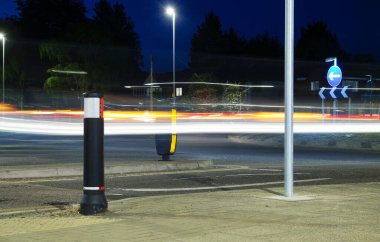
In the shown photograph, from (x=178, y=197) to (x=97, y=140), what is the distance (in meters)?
2.00

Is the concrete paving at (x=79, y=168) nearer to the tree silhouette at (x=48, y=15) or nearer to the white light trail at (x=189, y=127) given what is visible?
the white light trail at (x=189, y=127)

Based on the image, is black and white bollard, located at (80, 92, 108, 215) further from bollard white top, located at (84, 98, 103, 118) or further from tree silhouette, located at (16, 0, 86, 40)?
tree silhouette, located at (16, 0, 86, 40)

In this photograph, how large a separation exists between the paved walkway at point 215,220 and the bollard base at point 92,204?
12 cm

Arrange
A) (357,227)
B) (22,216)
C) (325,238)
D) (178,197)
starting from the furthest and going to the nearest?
(178,197) → (22,216) → (357,227) → (325,238)

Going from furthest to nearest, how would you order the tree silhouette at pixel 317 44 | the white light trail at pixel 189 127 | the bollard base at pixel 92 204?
1. the tree silhouette at pixel 317 44
2. the white light trail at pixel 189 127
3. the bollard base at pixel 92 204

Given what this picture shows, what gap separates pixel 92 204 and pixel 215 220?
168cm

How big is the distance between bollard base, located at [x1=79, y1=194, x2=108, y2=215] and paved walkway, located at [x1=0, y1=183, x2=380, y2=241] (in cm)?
12

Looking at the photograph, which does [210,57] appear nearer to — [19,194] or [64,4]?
[64,4]

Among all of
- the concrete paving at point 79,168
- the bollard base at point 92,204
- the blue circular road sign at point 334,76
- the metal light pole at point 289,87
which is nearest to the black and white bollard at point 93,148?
the bollard base at point 92,204

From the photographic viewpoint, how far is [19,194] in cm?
1064

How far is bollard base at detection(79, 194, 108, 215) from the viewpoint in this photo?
846 centimetres

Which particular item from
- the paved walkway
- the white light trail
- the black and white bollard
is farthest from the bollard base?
the white light trail

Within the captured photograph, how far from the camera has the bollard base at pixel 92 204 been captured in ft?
27.8

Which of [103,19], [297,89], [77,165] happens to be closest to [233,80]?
[297,89]
